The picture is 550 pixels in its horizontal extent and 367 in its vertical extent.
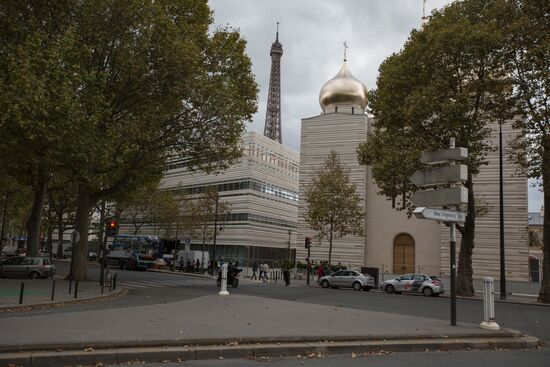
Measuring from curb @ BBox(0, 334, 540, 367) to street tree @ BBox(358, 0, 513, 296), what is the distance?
16.2 meters

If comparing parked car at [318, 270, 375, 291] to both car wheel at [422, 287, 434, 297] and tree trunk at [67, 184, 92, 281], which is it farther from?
tree trunk at [67, 184, 92, 281]

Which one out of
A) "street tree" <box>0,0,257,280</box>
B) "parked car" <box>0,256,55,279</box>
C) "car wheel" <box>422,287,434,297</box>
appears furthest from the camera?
"car wheel" <box>422,287,434,297</box>

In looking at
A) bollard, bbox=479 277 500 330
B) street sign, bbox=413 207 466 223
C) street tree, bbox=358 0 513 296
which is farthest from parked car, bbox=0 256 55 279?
bollard, bbox=479 277 500 330

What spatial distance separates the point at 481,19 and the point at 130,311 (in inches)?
947

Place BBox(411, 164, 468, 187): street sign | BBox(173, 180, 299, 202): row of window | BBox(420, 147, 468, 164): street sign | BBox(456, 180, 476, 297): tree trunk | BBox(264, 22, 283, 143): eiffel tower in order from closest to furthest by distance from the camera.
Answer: BBox(411, 164, 468, 187): street sign < BBox(420, 147, 468, 164): street sign < BBox(456, 180, 476, 297): tree trunk < BBox(173, 180, 299, 202): row of window < BBox(264, 22, 283, 143): eiffel tower

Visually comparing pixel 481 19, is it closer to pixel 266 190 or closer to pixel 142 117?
pixel 142 117

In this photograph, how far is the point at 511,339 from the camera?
10.7 meters

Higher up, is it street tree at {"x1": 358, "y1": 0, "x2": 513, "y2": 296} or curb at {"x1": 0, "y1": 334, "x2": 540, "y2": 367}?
street tree at {"x1": 358, "y1": 0, "x2": 513, "y2": 296}

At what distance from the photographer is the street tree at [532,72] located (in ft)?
74.5

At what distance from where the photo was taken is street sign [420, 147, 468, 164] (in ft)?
39.5

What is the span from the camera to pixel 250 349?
8.59 metres

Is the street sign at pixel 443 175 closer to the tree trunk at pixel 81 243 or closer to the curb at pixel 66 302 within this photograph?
the curb at pixel 66 302

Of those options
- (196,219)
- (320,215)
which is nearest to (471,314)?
(320,215)

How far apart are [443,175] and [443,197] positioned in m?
0.60
